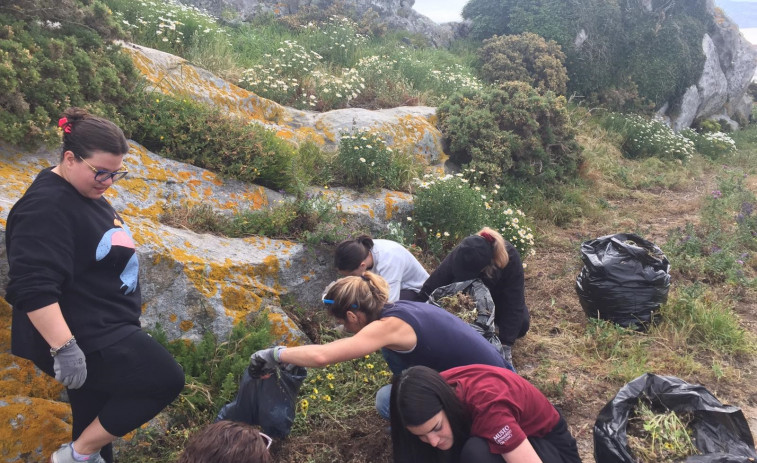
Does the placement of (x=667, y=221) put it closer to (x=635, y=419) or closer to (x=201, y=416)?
(x=635, y=419)

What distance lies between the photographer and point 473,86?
912cm

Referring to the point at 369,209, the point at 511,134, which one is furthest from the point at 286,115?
the point at 511,134

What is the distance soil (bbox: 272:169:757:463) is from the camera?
9.67 ft

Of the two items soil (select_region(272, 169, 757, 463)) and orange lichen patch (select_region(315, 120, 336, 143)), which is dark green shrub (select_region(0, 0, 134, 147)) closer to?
orange lichen patch (select_region(315, 120, 336, 143))

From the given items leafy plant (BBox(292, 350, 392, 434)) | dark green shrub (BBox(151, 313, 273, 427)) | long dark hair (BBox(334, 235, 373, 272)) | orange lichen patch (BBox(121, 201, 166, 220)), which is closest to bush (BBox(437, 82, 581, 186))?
long dark hair (BBox(334, 235, 373, 272))

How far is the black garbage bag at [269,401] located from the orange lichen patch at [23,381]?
97 centimetres

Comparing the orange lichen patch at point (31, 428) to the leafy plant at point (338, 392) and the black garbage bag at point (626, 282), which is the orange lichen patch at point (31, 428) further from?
the black garbage bag at point (626, 282)

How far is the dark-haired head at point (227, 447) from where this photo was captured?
5.74 feet

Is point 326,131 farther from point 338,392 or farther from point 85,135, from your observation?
point 85,135

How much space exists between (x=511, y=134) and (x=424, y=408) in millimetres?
5881

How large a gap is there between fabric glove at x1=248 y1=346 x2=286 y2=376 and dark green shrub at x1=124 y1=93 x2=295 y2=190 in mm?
2306

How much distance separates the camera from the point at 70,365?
2.03 m

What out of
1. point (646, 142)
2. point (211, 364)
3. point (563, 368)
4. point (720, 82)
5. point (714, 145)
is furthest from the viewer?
point (720, 82)

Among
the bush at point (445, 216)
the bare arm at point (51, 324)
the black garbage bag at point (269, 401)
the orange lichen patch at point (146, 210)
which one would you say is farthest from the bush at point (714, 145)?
the bare arm at point (51, 324)
